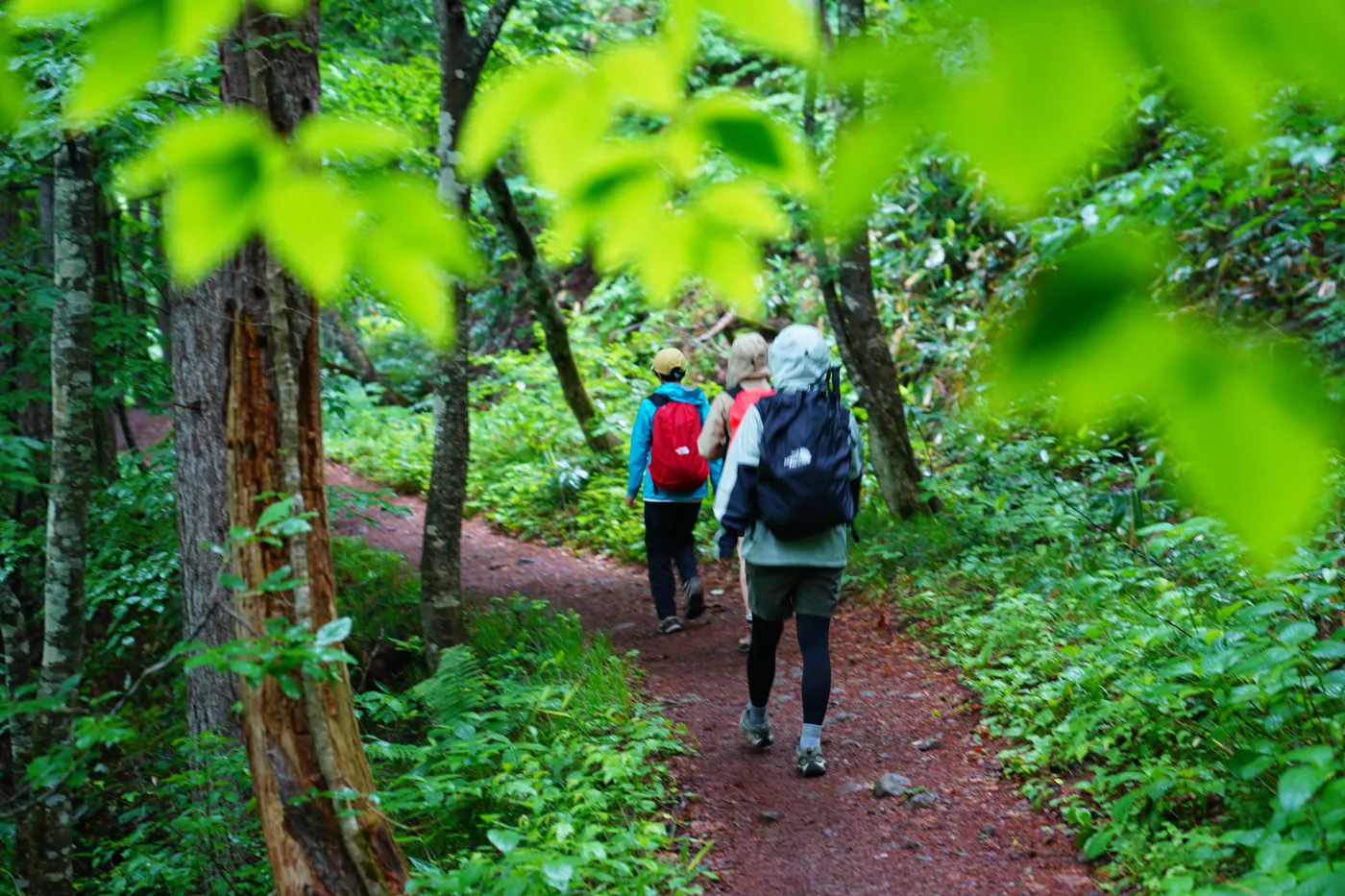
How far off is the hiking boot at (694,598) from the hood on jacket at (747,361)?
2073 millimetres

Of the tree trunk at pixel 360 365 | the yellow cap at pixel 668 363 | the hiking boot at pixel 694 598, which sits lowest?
the hiking boot at pixel 694 598

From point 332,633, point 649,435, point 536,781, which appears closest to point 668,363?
point 649,435

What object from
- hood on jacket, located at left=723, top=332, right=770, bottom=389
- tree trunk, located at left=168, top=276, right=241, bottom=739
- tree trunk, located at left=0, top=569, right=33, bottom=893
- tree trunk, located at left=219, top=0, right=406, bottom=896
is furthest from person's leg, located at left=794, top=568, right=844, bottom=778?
tree trunk, located at left=0, top=569, right=33, bottom=893

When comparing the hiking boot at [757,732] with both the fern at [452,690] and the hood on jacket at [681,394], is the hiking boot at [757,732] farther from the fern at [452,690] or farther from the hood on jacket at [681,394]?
the hood on jacket at [681,394]

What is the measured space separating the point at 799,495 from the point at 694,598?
3.29 meters

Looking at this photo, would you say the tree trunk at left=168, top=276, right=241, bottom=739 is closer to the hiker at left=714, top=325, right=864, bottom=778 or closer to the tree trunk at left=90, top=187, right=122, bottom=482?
the hiker at left=714, top=325, right=864, bottom=778

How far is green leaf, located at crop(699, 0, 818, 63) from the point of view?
87 cm

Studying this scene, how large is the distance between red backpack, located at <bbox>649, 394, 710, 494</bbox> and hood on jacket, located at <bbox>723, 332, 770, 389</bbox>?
0.77 metres

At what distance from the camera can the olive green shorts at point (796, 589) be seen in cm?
490

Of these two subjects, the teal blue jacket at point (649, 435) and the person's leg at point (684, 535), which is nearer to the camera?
the teal blue jacket at point (649, 435)

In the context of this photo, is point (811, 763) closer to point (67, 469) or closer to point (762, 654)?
point (762, 654)

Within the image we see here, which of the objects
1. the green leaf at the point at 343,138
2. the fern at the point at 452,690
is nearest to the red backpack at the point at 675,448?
the fern at the point at 452,690

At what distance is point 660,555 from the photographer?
24.6 feet

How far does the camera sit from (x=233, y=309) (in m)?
3.52
